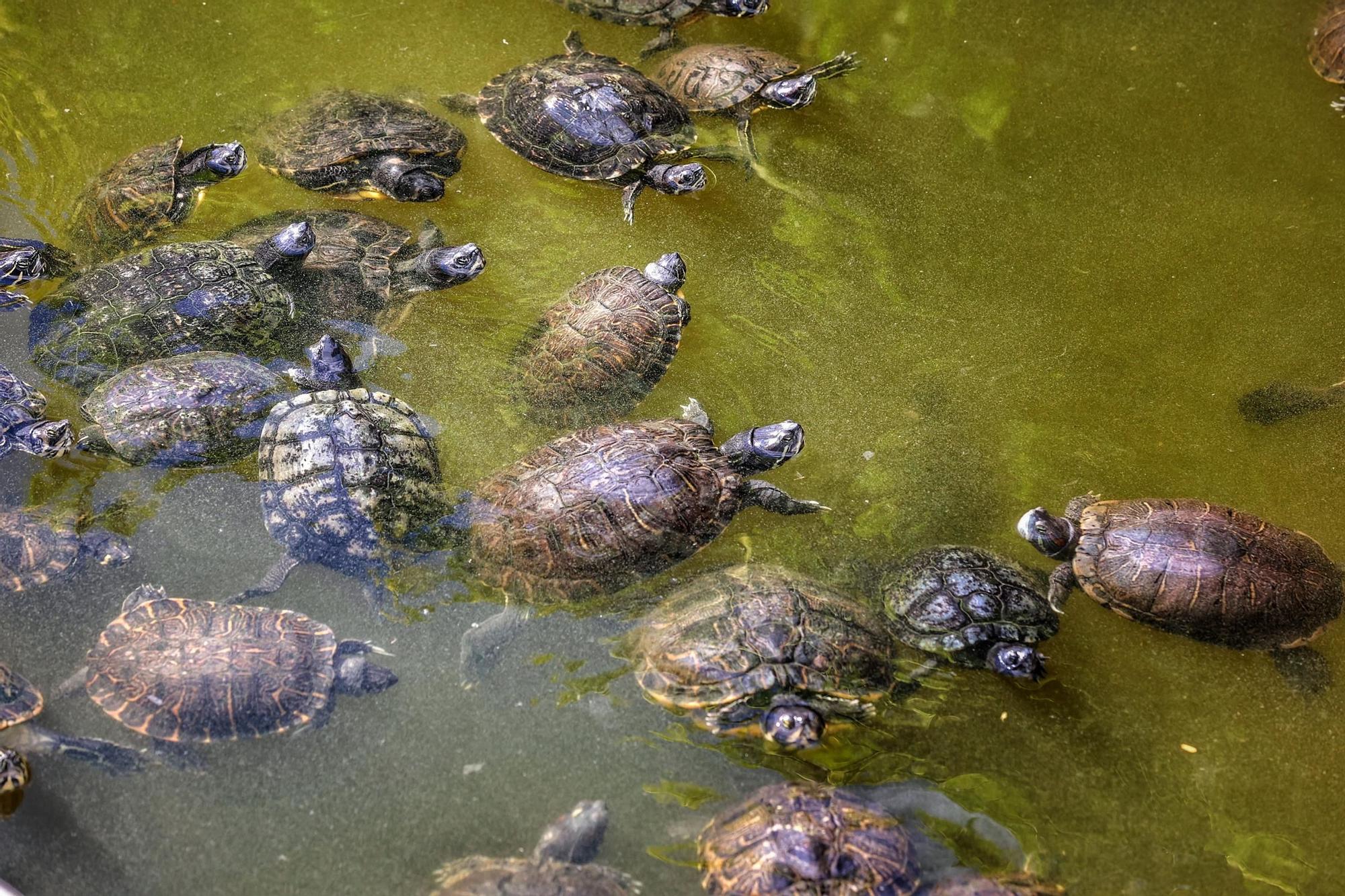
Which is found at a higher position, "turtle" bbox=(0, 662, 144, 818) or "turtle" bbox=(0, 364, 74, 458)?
"turtle" bbox=(0, 364, 74, 458)

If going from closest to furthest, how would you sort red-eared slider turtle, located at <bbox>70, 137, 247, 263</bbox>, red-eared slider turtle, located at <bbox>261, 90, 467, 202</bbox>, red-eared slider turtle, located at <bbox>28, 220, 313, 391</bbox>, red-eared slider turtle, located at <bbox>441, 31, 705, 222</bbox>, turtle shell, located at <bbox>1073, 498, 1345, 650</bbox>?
1. turtle shell, located at <bbox>1073, 498, 1345, 650</bbox>
2. red-eared slider turtle, located at <bbox>28, 220, 313, 391</bbox>
3. red-eared slider turtle, located at <bbox>70, 137, 247, 263</bbox>
4. red-eared slider turtle, located at <bbox>261, 90, 467, 202</bbox>
5. red-eared slider turtle, located at <bbox>441, 31, 705, 222</bbox>

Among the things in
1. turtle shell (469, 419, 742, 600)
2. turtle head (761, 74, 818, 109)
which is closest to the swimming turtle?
turtle head (761, 74, 818, 109)

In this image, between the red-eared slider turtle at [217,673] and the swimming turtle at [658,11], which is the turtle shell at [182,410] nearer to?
the red-eared slider turtle at [217,673]

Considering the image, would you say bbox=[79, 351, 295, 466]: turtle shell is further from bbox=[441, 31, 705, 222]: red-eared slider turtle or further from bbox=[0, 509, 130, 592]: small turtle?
bbox=[441, 31, 705, 222]: red-eared slider turtle

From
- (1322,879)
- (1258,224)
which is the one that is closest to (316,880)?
(1322,879)

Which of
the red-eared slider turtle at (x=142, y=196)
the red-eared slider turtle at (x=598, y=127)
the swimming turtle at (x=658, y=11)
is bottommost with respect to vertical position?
the red-eared slider turtle at (x=142, y=196)

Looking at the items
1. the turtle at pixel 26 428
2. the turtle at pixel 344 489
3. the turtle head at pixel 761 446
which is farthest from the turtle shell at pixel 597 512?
the turtle at pixel 26 428
